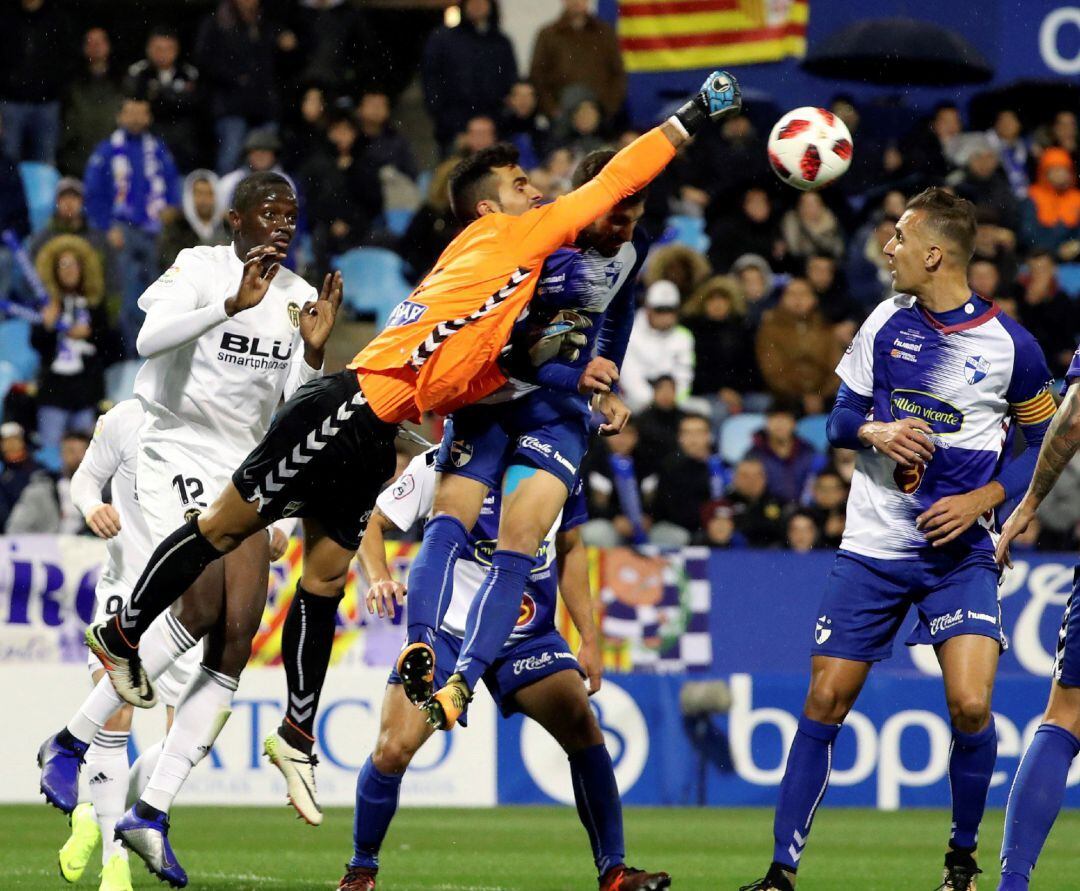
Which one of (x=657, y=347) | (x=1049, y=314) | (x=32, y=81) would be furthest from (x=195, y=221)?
(x=1049, y=314)

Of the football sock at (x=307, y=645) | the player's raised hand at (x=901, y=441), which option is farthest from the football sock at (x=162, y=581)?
the player's raised hand at (x=901, y=441)

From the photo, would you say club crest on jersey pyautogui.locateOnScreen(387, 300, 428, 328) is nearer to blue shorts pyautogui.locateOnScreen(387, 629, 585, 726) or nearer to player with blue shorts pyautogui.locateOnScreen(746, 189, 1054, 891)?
blue shorts pyautogui.locateOnScreen(387, 629, 585, 726)

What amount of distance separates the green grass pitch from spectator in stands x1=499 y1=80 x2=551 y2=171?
7.01m

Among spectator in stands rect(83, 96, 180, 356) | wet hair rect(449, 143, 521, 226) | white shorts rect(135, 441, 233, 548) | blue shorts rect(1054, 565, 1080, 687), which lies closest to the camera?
blue shorts rect(1054, 565, 1080, 687)

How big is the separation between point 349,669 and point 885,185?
7475 millimetres

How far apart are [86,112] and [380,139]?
2696 millimetres

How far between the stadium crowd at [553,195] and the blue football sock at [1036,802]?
7893 millimetres

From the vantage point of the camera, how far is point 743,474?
14547 mm

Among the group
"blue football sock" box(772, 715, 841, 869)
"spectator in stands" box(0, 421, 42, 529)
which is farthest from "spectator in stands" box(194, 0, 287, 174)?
"blue football sock" box(772, 715, 841, 869)

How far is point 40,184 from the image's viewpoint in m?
17.4

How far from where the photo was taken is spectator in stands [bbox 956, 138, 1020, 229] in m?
16.9

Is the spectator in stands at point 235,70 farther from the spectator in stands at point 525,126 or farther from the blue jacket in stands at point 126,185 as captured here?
the spectator in stands at point 525,126

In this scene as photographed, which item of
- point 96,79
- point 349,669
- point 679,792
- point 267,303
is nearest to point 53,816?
point 349,669

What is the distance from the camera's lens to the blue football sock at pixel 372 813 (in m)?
7.14
